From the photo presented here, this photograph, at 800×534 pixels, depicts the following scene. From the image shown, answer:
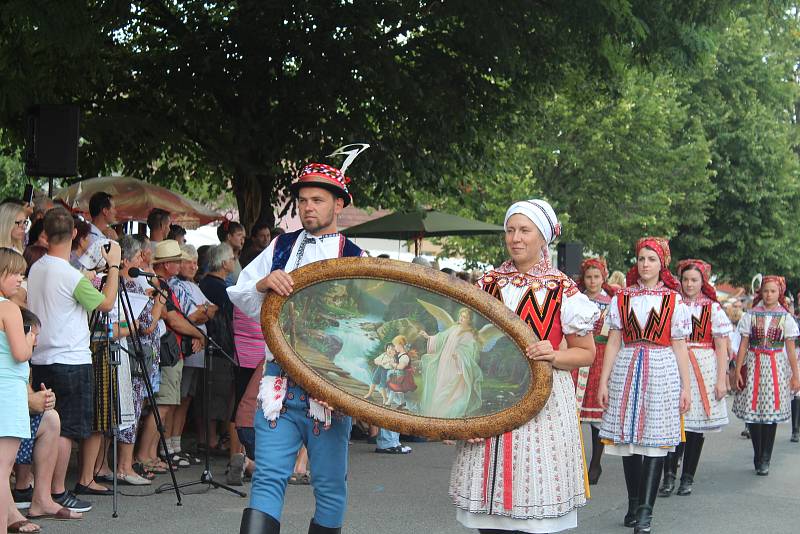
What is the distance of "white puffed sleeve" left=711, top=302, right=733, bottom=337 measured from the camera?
9625 mm

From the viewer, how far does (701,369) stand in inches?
383

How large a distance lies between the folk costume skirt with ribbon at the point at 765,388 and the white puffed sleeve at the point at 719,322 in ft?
6.41

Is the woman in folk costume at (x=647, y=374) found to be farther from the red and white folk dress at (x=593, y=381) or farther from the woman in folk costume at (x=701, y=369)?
the red and white folk dress at (x=593, y=381)

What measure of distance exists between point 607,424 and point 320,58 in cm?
714

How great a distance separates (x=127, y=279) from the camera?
28.6ft

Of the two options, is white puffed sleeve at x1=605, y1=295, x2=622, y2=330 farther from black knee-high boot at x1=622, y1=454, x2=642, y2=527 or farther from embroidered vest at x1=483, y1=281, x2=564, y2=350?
embroidered vest at x1=483, y1=281, x2=564, y2=350

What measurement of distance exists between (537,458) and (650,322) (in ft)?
10.1

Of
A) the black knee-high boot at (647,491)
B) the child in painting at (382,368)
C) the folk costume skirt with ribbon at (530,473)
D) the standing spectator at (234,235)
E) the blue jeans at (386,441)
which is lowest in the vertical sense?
the blue jeans at (386,441)

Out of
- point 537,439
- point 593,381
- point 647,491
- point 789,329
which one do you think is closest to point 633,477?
point 647,491

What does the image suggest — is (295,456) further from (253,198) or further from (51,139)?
(253,198)

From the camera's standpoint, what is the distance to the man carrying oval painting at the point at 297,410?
4.96 m

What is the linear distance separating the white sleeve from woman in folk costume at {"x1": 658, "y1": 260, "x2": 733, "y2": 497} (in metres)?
5.33

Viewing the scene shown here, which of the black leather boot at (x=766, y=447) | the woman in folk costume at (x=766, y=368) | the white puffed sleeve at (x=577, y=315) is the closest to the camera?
the white puffed sleeve at (x=577, y=315)

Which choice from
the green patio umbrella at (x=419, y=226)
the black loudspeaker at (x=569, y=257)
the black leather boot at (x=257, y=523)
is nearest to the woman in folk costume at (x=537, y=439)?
the black leather boot at (x=257, y=523)
